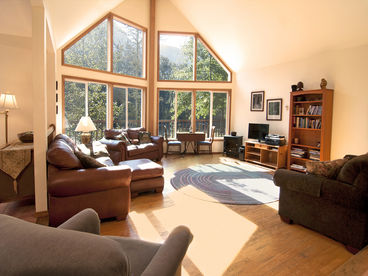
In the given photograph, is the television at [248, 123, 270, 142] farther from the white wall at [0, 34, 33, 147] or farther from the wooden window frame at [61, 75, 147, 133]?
the white wall at [0, 34, 33, 147]

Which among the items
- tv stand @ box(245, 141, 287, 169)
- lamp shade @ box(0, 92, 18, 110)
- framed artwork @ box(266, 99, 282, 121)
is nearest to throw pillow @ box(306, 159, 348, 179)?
tv stand @ box(245, 141, 287, 169)

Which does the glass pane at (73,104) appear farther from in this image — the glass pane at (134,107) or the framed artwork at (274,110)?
the framed artwork at (274,110)

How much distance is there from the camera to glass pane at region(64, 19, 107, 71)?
5979mm

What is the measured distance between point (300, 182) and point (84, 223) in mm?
2355

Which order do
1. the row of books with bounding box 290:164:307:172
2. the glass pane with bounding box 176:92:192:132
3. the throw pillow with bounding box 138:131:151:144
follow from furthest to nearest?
the glass pane with bounding box 176:92:192:132, the throw pillow with bounding box 138:131:151:144, the row of books with bounding box 290:164:307:172

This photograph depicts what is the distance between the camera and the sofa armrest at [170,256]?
1.10 m

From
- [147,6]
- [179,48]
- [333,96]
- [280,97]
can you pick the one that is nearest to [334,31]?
[333,96]

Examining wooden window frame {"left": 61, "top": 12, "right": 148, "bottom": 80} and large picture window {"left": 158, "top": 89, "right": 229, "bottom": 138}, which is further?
large picture window {"left": 158, "top": 89, "right": 229, "bottom": 138}

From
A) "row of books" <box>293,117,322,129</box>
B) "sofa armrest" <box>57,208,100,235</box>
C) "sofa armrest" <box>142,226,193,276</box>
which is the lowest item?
"sofa armrest" <box>142,226,193,276</box>

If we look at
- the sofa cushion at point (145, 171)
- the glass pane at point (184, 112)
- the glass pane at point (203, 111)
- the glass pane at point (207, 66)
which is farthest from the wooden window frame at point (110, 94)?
the sofa cushion at point (145, 171)

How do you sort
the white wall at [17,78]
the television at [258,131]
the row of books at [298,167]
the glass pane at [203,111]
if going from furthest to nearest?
the glass pane at [203,111], the television at [258,131], the row of books at [298,167], the white wall at [17,78]

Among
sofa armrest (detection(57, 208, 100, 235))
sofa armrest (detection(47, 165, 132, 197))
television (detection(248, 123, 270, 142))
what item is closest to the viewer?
sofa armrest (detection(57, 208, 100, 235))

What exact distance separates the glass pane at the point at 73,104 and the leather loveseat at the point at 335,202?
16.8 ft

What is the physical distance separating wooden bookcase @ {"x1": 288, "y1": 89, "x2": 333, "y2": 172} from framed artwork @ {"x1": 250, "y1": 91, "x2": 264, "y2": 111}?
51.2 inches
